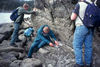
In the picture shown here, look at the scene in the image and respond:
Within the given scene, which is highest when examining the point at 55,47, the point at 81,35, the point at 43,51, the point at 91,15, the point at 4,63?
the point at 91,15

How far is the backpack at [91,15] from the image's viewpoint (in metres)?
3.83

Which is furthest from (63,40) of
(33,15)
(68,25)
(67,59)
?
(33,15)

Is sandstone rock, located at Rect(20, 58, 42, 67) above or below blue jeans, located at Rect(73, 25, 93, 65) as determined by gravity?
below

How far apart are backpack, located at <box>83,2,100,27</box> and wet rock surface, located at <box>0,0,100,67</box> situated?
1.70 metres

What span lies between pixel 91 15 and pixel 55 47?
247 centimetres

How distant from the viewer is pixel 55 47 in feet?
19.5

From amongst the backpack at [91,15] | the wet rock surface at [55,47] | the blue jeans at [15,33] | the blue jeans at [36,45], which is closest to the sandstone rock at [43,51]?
the wet rock surface at [55,47]

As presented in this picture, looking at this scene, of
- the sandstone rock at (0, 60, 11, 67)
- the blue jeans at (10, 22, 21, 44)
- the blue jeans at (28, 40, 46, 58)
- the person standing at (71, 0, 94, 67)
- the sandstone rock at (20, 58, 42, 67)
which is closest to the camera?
the person standing at (71, 0, 94, 67)

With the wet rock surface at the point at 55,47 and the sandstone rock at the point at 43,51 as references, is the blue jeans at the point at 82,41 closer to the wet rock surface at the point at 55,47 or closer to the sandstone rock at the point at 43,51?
the wet rock surface at the point at 55,47

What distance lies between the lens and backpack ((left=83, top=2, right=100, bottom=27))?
3.83m

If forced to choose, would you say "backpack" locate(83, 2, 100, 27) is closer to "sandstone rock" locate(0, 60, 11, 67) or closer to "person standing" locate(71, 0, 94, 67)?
"person standing" locate(71, 0, 94, 67)

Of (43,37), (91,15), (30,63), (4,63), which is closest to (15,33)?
(43,37)

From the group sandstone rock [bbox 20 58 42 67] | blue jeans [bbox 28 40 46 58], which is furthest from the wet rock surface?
blue jeans [bbox 28 40 46 58]

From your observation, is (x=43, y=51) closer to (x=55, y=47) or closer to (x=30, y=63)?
(x=55, y=47)
